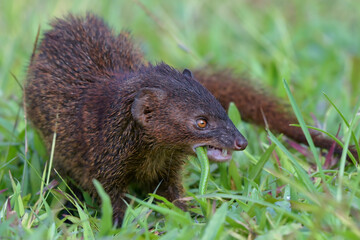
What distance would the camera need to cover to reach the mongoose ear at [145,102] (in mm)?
3445

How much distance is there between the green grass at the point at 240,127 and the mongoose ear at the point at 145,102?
545 mm

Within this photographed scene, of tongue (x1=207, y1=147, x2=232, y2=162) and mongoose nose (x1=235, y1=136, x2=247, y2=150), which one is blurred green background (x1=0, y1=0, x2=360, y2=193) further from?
mongoose nose (x1=235, y1=136, x2=247, y2=150)

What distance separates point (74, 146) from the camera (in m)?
4.04

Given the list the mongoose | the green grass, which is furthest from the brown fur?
the green grass

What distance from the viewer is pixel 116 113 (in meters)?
3.65

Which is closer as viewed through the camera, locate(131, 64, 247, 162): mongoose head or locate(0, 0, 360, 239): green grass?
locate(0, 0, 360, 239): green grass

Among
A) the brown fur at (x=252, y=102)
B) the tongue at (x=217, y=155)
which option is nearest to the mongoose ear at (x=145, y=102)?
the tongue at (x=217, y=155)

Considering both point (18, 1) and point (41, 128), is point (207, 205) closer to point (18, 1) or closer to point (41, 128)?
point (41, 128)

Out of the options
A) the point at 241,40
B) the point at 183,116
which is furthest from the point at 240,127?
the point at 241,40

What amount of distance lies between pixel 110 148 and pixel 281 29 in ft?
13.9

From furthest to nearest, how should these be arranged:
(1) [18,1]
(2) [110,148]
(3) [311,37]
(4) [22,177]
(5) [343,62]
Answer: (1) [18,1] < (3) [311,37] < (5) [343,62] < (4) [22,177] < (2) [110,148]

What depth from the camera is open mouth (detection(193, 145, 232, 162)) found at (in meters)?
3.42

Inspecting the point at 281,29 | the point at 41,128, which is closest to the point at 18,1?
the point at 281,29

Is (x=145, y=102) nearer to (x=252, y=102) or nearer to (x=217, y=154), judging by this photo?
(x=217, y=154)
